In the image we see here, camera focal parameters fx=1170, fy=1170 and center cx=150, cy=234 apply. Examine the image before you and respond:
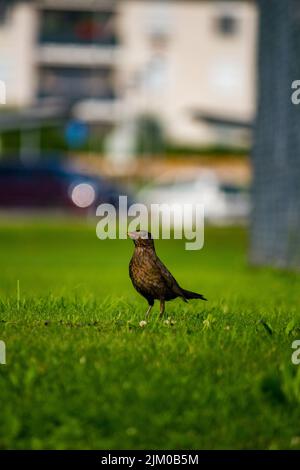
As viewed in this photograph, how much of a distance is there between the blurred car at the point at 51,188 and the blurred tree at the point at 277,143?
59.1ft

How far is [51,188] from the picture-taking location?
38.1 meters

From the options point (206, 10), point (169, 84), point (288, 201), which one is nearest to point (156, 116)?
point (169, 84)

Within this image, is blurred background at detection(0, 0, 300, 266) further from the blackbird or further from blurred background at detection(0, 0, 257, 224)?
the blackbird

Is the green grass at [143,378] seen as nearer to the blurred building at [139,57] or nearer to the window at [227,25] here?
the blurred building at [139,57]

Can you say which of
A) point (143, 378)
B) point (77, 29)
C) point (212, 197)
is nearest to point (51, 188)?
point (212, 197)

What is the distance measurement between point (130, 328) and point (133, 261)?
2.36ft

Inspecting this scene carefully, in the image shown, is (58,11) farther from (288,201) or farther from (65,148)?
(288,201)

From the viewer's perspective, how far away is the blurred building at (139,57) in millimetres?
68250

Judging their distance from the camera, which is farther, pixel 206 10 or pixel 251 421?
pixel 206 10

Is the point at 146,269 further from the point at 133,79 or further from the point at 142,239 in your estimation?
the point at 133,79

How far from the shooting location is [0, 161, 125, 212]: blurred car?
1459 inches

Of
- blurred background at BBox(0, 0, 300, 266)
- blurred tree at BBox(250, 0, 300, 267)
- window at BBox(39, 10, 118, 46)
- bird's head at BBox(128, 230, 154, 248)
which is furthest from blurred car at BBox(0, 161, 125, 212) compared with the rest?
window at BBox(39, 10, 118, 46)

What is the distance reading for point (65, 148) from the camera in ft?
211

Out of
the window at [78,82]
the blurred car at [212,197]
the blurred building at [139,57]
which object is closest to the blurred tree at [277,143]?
the blurred car at [212,197]
